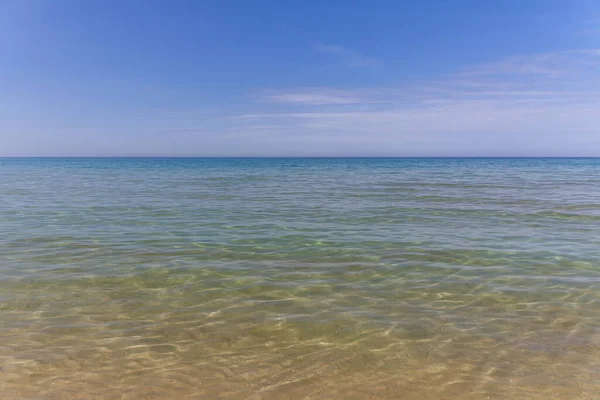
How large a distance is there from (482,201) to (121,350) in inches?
665

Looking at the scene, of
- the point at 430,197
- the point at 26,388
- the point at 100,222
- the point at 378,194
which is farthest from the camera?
the point at 378,194

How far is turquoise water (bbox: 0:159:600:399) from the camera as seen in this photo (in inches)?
161

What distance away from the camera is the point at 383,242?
9.98 m

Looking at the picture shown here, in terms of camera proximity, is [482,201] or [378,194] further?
[378,194]

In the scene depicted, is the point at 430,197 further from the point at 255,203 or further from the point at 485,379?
the point at 485,379

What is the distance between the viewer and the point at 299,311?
229 inches

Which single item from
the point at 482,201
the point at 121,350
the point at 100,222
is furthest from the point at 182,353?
the point at 482,201

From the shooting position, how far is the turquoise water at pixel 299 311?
13.4 feet

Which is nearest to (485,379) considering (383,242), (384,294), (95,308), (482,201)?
(384,294)

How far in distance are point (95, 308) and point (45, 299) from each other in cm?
93

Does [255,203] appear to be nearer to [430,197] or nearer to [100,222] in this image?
[100,222]

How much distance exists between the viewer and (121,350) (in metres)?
4.67

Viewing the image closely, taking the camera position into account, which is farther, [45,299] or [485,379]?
[45,299]

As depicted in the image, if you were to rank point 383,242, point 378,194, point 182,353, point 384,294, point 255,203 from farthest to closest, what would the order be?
point 378,194 < point 255,203 < point 383,242 < point 384,294 < point 182,353
